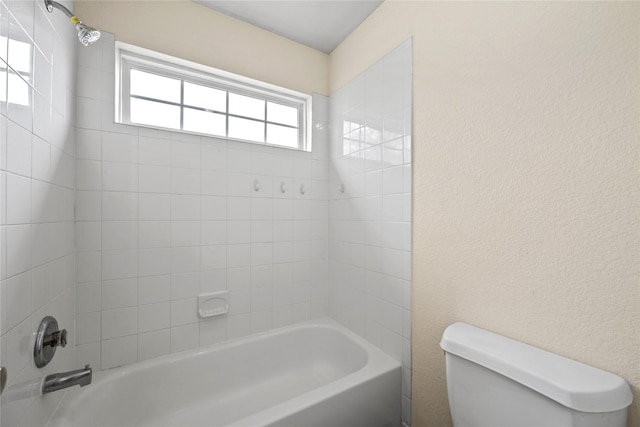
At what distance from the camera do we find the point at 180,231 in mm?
1544

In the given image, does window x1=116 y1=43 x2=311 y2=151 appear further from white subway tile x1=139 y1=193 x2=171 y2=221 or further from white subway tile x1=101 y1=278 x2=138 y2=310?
white subway tile x1=101 y1=278 x2=138 y2=310

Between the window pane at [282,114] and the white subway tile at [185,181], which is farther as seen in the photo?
the window pane at [282,114]

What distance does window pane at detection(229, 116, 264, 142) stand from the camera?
180 cm

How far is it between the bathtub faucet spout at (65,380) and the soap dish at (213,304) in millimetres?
632

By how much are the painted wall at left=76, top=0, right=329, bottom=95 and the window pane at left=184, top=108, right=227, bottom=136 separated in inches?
11.6

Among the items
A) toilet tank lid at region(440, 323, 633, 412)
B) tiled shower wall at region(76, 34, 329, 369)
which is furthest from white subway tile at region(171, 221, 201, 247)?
toilet tank lid at region(440, 323, 633, 412)

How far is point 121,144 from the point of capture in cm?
140

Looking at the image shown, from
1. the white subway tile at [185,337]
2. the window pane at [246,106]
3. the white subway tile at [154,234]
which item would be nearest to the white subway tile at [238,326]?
the white subway tile at [185,337]

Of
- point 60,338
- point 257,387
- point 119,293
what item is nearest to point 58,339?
point 60,338

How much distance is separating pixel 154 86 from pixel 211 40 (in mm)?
449

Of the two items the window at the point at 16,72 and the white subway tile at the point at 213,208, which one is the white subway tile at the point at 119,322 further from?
the window at the point at 16,72

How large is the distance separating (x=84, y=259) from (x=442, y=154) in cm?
184

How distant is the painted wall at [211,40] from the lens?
4.61 feet

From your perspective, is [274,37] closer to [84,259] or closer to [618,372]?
[84,259]
